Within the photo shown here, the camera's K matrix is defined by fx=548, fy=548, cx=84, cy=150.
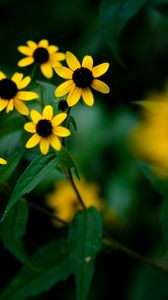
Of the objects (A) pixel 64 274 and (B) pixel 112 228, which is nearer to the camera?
(A) pixel 64 274

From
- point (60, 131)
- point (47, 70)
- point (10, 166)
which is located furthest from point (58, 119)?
point (47, 70)

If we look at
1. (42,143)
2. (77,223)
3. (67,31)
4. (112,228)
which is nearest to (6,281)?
(112,228)

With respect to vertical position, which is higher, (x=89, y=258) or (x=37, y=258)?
(x=89, y=258)

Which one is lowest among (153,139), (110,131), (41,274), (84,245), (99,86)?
(110,131)

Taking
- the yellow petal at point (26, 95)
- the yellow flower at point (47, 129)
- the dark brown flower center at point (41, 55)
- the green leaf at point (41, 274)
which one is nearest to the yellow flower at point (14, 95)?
the yellow petal at point (26, 95)

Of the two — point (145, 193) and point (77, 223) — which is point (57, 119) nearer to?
point (77, 223)

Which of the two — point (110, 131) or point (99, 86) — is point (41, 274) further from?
point (110, 131)
